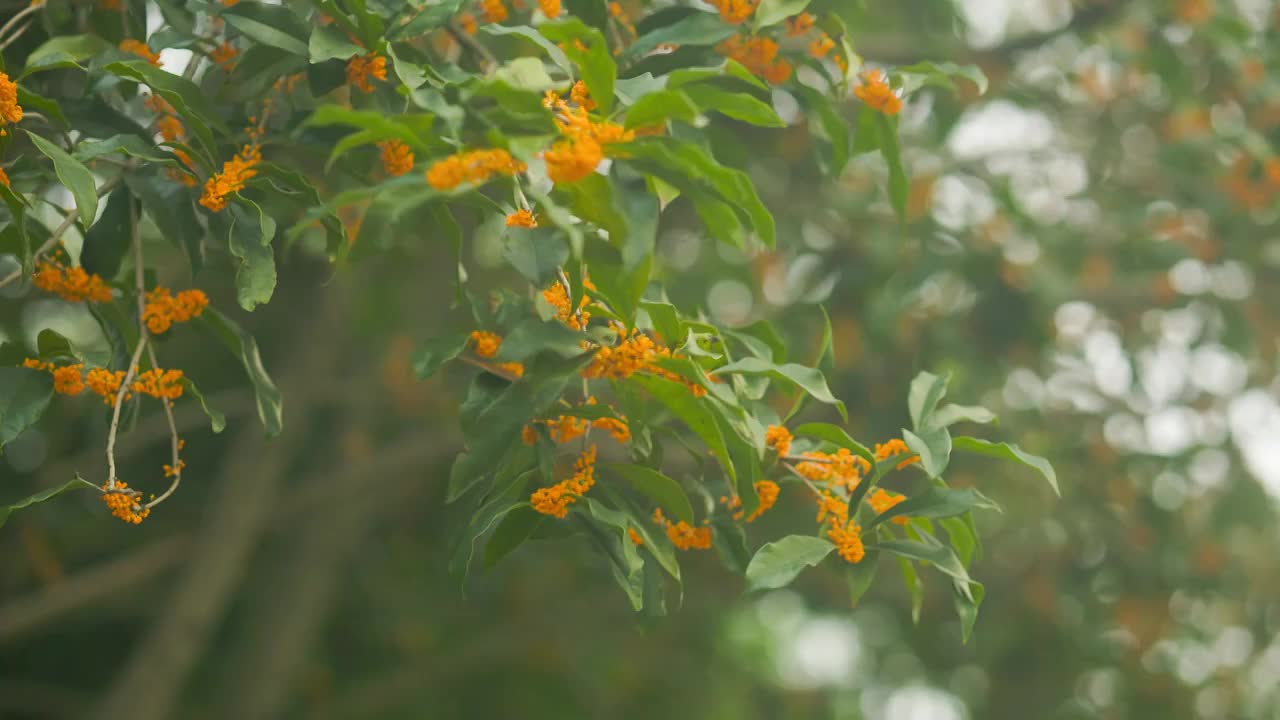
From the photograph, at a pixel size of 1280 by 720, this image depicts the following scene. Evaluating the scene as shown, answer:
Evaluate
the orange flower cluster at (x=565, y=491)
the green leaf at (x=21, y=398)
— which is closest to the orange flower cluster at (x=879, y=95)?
the orange flower cluster at (x=565, y=491)

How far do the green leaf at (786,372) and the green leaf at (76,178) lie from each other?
2.54 ft

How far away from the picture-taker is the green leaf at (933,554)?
1388 mm

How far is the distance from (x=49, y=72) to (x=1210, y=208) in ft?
9.72

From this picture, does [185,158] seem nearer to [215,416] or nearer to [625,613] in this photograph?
[215,416]

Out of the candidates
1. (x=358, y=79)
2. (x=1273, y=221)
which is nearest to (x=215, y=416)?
(x=358, y=79)

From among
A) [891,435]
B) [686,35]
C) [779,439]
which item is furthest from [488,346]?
[891,435]

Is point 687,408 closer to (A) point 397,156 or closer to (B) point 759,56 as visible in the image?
(A) point 397,156

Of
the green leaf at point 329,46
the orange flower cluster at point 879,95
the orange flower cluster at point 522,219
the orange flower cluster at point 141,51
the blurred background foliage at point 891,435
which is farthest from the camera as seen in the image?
the blurred background foliage at point 891,435

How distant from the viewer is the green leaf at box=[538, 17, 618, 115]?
1.22 meters

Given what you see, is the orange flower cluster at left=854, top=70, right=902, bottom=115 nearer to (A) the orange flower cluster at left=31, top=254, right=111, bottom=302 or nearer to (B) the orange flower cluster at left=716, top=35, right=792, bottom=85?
(B) the orange flower cluster at left=716, top=35, right=792, bottom=85

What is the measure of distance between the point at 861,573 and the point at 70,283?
115 centimetres

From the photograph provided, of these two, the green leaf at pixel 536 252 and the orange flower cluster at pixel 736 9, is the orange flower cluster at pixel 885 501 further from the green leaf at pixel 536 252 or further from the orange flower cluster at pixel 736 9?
the orange flower cluster at pixel 736 9

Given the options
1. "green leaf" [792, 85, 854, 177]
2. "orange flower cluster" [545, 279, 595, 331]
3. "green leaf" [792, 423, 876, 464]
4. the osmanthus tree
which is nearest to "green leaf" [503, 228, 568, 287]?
the osmanthus tree

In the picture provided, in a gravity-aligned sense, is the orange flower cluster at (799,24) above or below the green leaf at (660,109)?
below
